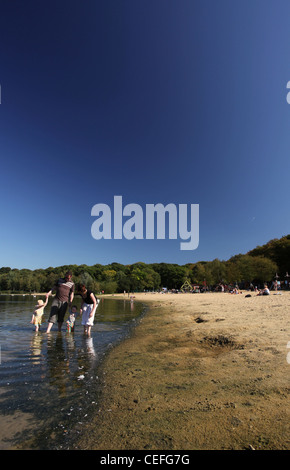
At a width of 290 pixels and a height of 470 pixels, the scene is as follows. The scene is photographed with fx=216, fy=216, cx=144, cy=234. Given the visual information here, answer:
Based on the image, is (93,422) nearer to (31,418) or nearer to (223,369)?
(31,418)

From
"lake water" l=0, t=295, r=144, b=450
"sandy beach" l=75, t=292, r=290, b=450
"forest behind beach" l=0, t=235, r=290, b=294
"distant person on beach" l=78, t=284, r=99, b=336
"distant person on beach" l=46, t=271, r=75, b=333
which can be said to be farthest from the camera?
"forest behind beach" l=0, t=235, r=290, b=294

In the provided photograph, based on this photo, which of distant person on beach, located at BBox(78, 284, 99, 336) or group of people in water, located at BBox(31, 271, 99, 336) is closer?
Answer: group of people in water, located at BBox(31, 271, 99, 336)

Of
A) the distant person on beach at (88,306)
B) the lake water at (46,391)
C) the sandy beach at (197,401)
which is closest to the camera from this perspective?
the sandy beach at (197,401)

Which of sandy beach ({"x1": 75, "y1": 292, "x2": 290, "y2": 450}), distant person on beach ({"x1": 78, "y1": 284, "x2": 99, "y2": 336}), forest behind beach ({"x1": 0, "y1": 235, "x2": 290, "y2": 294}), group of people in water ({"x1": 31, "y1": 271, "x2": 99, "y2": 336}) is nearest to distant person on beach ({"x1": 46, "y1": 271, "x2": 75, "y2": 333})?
group of people in water ({"x1": 31, "y1": 271, "x2": 99, "y2": 336})

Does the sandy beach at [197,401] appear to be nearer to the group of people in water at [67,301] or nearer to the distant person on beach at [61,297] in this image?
the group of people in water at [67,301]

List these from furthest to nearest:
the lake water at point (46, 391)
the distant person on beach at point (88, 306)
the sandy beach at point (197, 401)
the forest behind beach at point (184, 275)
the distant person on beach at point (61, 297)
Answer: the forest behind beach at point (184, 275), the distant person on beach at point (88, 306), the distant person on beach at point (61, 297), the lake water at point (46, 391), the sandy beach at point (197, 401)

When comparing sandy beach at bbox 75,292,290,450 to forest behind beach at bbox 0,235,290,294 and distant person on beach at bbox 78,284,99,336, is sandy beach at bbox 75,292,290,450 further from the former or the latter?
forest behind beach at bbox 0,235,290,294

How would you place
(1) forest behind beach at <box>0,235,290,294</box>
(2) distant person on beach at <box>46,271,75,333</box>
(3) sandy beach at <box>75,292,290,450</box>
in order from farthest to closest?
(1) forest behind beach at <box>0,235,290,294</box>
(2) distant person on beach at <box>46,271,75,333</box>
(3) sandy beach at <box>75,292,290,450</box>

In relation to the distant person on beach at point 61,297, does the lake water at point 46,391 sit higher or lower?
lower

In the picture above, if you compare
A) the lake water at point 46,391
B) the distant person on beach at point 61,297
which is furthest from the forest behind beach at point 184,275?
the lake water at point 46,391

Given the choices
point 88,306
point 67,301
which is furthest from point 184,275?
point 67,301

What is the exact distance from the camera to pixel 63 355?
6422mm
